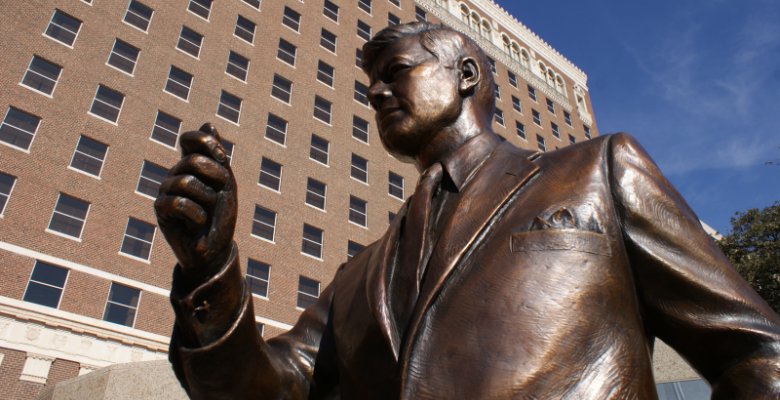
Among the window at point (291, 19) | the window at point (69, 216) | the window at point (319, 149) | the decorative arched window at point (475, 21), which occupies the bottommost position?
the window at point (69, 216)

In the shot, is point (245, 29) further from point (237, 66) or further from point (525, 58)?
point (525, 58)

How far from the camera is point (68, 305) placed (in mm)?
19859

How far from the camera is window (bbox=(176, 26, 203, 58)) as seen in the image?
1119 inches

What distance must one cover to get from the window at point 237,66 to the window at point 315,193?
A: 6.23m

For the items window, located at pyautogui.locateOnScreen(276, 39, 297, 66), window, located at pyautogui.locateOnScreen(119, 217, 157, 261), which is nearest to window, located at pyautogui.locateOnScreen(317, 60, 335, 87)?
window, located at pyautogui.locateOnScreen(276, 39, 297, 66)

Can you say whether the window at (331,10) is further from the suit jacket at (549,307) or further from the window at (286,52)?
the suit jacket at (549,307)

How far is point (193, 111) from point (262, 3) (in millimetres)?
9395

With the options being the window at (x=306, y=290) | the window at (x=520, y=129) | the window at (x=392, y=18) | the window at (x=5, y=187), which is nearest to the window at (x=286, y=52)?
the window at (x=392, y=18)

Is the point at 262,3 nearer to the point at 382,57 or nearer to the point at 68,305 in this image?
the point at 68,305

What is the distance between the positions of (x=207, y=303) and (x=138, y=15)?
29369mm

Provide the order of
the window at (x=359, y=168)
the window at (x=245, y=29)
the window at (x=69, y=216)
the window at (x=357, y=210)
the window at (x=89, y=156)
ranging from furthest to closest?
the window at (x=359, y=168) < the window at (x=245, y=29) < the window at (x=357, y=210) < the window at (x=89, y=156) < the window at (x=69, y=216)

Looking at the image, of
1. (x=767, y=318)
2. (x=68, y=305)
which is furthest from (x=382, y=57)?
(x=68, y=305)

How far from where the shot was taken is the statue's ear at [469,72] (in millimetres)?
2271

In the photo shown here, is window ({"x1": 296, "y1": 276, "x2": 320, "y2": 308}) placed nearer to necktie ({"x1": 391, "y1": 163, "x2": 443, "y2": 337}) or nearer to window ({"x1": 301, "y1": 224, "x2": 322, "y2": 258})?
window ({"x1": 301, "y1": 224, "x2": 322, "y2": 258})
